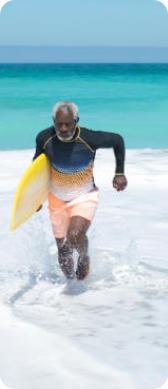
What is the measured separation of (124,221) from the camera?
6.18 metres

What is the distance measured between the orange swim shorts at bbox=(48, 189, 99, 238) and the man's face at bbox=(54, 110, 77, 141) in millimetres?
399

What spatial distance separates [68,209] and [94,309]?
581mm

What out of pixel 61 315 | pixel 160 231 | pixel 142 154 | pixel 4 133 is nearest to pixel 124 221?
pixel 160 231

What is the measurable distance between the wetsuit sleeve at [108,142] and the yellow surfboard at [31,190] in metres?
0.29

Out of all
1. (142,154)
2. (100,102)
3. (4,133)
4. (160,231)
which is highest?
(160,231)

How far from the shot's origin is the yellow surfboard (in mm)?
4180

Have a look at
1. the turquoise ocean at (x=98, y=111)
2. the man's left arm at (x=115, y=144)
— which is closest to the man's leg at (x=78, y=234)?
the man's left arm at (x=115, y=144)

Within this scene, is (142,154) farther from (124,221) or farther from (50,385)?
(50,385)

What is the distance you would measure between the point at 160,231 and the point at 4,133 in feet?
33.4

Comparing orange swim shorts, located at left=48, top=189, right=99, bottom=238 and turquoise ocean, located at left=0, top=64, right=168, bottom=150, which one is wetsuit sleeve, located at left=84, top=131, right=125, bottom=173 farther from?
turquoise ocean, located at left=0, top=64, right=168, bottom=150

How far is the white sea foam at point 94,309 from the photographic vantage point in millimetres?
3240

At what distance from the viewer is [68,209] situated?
4.23 metres

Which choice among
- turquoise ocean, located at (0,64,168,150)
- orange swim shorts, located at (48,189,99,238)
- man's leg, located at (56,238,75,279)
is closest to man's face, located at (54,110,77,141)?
orange swim shorts, located at (48,189,99,238)

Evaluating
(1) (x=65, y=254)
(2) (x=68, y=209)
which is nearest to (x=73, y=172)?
(2) (x=68, y=209)
